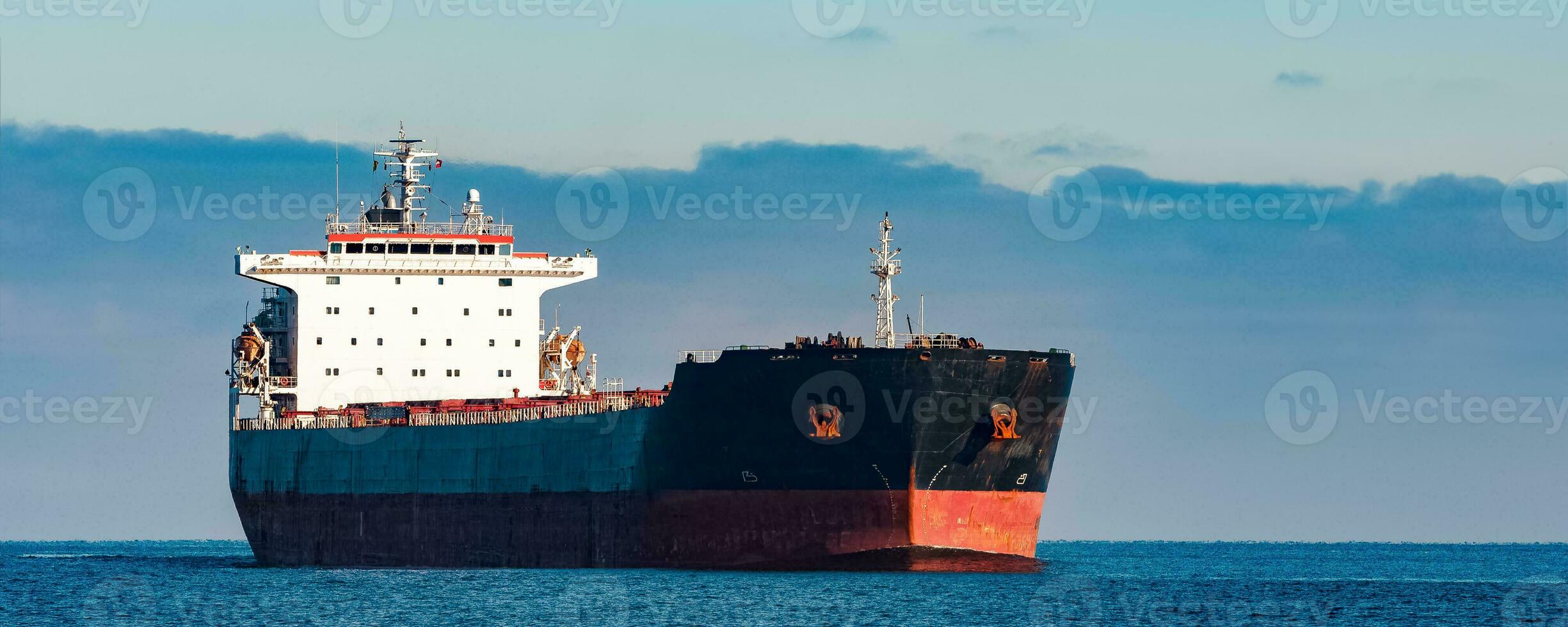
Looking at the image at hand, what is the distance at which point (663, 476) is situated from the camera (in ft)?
156

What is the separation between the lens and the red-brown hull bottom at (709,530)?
4503 cm

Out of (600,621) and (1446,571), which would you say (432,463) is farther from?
(1446,571)

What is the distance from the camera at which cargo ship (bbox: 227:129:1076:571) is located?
44688 millimetres

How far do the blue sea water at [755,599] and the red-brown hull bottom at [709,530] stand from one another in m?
0.60

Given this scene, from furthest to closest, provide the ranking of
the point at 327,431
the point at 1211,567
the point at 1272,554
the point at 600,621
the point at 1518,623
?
the point at 1272,554 → the point at 1211,567 → the point at 327,431 → the point at 1518,623 → the point at 600,621

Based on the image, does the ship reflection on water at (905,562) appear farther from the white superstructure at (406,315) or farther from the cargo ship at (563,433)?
the white superstructure at (406,315)

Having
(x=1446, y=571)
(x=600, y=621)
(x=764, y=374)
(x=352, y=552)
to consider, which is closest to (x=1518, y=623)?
(x=764, y=374)

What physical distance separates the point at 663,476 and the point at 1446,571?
1793 inches

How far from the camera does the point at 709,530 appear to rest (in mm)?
46906

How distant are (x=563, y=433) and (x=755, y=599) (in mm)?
9985
